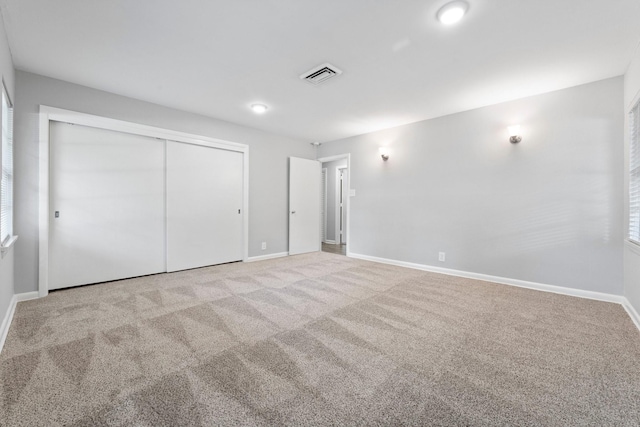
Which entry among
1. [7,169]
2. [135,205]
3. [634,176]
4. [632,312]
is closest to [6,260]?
[7,169]

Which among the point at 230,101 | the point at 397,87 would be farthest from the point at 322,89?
the point at 230,101

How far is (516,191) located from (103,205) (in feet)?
17.2

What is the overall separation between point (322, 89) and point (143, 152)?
2.58 m

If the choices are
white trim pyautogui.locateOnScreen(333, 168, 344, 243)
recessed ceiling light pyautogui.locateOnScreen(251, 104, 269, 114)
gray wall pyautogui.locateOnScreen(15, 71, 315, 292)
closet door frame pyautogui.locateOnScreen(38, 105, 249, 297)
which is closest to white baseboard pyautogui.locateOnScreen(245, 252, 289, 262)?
gray wall pyautogui.locateOnScreen(15, 71, 315, 292)

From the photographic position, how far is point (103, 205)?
3.34 m

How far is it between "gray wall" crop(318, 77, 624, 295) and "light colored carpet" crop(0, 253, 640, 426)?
1.87ft

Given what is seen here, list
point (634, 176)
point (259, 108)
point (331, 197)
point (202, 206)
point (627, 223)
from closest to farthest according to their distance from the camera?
point (634, 176), point (627, 223), point (259, 108), point (202, 206), point (331, 197)

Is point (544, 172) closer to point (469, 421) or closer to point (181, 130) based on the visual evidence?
point (469, 421)

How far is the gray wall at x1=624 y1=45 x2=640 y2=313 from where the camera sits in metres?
2.36

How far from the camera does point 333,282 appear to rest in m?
3.50

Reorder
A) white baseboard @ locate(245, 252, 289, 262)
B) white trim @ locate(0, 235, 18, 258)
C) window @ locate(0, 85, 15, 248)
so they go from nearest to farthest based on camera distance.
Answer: white trim @ locate(0, 235, 18, 258)
window @ locate(0, 85, 15, 248)
white baseboard @ locate(245, 252, 289, 262)

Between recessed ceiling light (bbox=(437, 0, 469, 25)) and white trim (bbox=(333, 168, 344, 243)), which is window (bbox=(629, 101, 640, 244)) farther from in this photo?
white trim (bbox=(333, 168, 344, 243))

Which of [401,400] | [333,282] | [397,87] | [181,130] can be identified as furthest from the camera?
[181,130]

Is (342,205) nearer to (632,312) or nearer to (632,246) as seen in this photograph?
(632,246)
